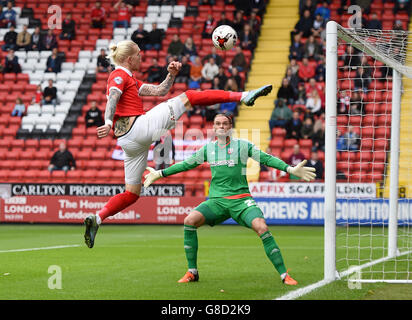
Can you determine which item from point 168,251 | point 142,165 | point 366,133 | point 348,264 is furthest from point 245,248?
point 366,133

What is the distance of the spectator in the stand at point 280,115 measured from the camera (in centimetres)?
2231

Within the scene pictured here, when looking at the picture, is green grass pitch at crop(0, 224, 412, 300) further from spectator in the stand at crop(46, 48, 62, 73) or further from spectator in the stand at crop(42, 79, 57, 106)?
spectator in the stand at crop(46, 48, 62, 73)

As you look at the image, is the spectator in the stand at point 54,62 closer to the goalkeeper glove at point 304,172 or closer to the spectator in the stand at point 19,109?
the spectator in the stand at point 19,109

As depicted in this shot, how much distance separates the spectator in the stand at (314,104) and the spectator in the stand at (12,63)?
11063 millimetres

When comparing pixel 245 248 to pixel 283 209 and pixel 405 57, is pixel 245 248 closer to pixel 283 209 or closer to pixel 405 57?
pixel 405 57

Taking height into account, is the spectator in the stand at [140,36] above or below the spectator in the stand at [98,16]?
below

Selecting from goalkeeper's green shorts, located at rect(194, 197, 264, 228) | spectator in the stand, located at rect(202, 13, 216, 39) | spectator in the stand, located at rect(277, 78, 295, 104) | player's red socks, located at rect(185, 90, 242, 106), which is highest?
spectator in the stand, located at rect(202, 13, 216, 39)

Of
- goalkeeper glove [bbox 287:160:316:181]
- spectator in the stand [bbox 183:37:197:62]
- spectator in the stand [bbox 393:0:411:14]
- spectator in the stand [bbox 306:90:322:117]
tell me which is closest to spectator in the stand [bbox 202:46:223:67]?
spectator in the stand [bbox 183:37:197:62]

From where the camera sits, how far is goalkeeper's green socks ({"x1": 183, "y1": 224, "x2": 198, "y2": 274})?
8898 millimetres

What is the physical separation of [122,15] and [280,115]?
851 centimetres

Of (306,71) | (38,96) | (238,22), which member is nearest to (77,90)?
(38,96)

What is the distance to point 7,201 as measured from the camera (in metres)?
21.0

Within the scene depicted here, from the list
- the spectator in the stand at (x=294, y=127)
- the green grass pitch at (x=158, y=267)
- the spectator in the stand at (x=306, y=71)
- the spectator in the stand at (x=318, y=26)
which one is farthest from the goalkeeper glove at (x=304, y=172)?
the spectator in the stand at (x=318, y=26)

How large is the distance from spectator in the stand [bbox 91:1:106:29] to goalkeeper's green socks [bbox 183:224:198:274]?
20.1m
